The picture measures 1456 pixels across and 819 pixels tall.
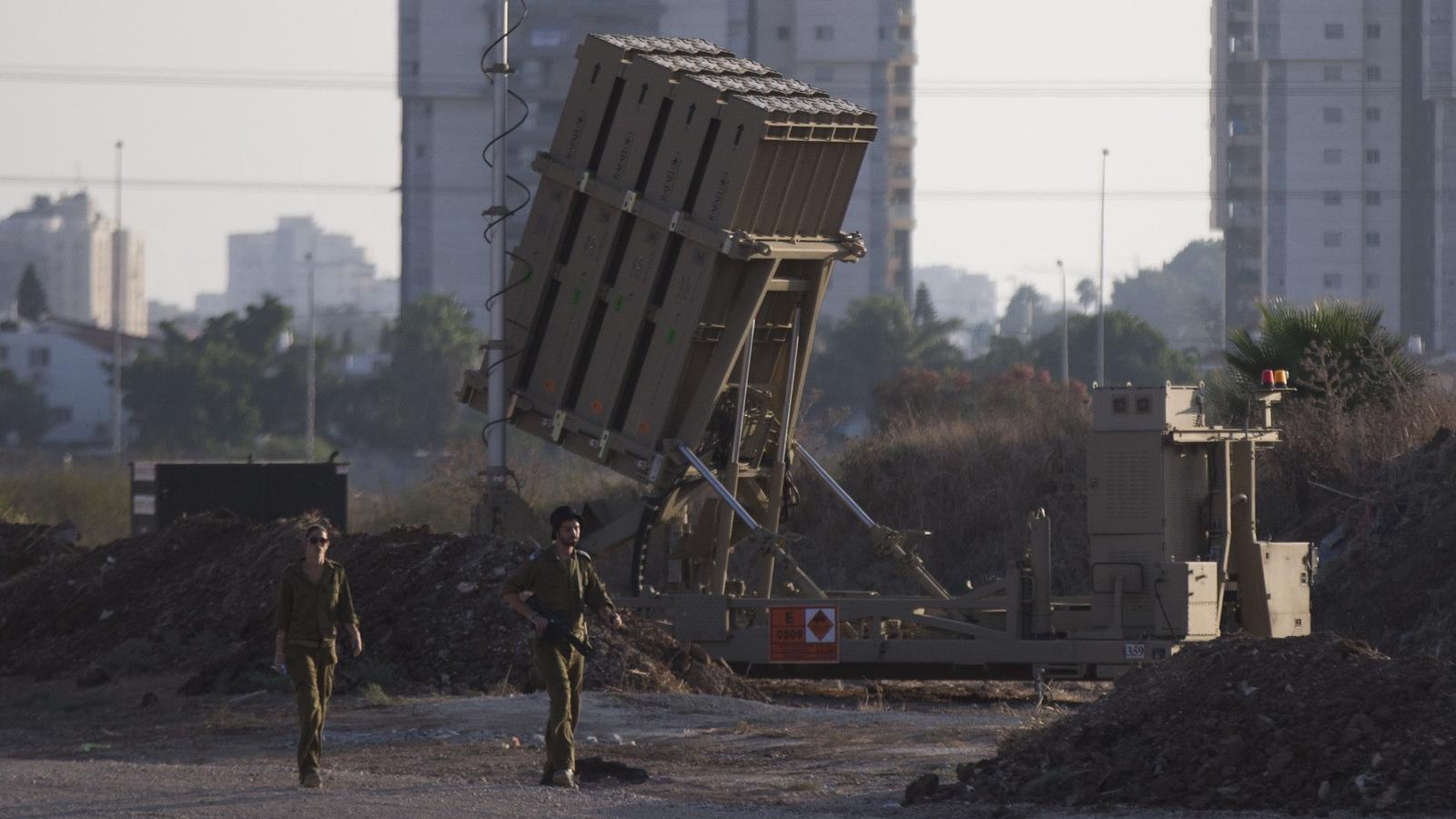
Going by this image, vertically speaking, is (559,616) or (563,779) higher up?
(559,616)

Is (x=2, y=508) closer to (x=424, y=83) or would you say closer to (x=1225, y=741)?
(x=1225, y=741)

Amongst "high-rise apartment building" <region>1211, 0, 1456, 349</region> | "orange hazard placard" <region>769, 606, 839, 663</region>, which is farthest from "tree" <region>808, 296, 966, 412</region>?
"orange hazard placard" <region>769, 606, 839, 663</region>

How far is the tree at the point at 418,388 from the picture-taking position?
86.2 metres

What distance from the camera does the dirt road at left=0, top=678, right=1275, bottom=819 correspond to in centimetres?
1135

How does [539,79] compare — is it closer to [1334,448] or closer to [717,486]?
[1334,448]

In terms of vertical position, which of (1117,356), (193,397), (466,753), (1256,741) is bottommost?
(466,753)

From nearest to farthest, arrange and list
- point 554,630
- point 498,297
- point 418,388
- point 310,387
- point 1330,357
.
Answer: point 554,630 → point 498,297 → point 1330,357 → point 310,387 → point 418,388

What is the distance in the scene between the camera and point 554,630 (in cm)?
1178

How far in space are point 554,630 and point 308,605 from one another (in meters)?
1.50

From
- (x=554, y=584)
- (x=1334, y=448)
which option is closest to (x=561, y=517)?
A: (x=554, y=584)

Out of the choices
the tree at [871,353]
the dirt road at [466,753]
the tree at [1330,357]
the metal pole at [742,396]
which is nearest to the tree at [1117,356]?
the tree at [871,353]

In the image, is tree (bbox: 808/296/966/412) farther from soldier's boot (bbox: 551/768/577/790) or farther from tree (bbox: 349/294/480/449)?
soldier's boot (bbox: 551/768/577/790)

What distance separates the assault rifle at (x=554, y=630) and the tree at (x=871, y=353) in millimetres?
76552

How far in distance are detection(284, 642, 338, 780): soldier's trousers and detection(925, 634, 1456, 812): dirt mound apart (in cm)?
344
